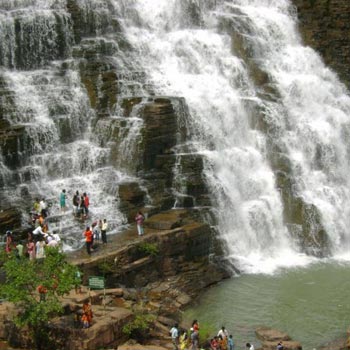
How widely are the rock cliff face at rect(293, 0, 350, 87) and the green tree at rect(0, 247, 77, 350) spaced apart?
1678 inches

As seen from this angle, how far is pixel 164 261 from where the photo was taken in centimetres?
3519

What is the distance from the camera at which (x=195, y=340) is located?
27.5 meters

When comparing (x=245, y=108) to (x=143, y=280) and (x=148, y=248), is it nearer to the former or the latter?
(x=148, y=248)

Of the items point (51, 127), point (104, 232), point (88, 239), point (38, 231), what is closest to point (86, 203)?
point (104, 232)

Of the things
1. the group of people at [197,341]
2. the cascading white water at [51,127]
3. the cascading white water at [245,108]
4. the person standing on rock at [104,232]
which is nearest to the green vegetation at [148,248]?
the person standing on rock at [104,232]

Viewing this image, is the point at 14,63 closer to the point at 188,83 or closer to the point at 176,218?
the point at 188,83

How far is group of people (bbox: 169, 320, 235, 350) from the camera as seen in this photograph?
2719 centimetres

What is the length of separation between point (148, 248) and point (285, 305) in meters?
8.06

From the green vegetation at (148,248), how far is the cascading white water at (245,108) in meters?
6.86

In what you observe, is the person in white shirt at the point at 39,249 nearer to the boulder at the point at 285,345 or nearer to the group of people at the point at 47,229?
the group of people at the point at 47,229

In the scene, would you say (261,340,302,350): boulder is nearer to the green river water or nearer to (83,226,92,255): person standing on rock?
the green river water

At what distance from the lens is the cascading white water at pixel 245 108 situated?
4134 cm

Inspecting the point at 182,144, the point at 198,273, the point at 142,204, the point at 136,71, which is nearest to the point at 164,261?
the point at 198,273

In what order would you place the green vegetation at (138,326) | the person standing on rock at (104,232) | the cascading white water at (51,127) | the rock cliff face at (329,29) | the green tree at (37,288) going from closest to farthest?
1. the green tree at (37,288)
2. the green vegetation at (138,326)
3. the person standing on rock at (104,232)
4. the cascading white water at (51,127)
5. the rock cliff face at (329,29)
